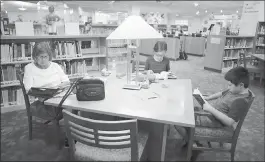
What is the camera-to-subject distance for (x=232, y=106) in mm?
1544

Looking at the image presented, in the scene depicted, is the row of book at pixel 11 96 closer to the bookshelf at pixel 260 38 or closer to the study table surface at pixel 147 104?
the study table surface at pixel 147 104

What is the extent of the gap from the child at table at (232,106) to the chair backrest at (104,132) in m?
0.84

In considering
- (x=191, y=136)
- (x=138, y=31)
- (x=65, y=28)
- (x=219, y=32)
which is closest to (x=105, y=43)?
(x=65, y=28)

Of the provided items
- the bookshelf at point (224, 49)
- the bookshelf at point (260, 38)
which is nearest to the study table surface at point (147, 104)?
the bookshelf at point (224, 49)

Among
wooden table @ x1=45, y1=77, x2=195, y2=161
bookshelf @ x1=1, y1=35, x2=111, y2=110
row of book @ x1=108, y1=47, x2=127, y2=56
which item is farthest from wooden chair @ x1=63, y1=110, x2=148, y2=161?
row of book @ x1=108, y1=47, x2=127, y2=56

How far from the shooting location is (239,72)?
1.60m

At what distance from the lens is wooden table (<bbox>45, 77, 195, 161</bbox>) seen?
135 centimetres

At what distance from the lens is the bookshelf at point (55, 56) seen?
2893 mm

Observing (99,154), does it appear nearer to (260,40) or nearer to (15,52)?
(15,52)

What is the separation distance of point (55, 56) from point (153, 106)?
224cm

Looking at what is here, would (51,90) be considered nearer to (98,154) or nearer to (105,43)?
(98,154)

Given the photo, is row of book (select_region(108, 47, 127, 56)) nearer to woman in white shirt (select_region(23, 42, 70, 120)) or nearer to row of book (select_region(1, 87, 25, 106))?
woman in white shirt (select_region(23, 42, 70, 120))

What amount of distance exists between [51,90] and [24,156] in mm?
859

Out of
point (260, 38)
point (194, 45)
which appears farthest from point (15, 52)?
point (194, 45)
